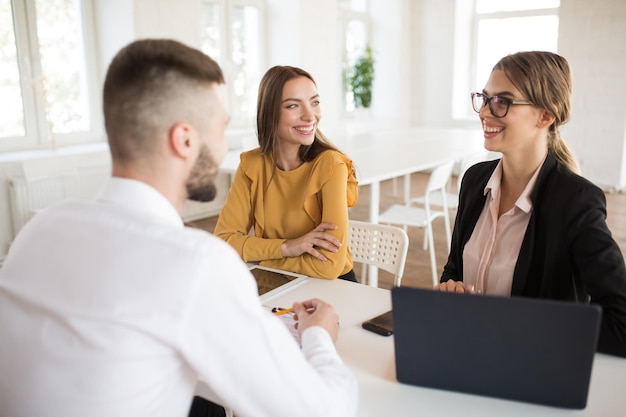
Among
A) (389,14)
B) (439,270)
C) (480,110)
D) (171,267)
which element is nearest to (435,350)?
(171,267)

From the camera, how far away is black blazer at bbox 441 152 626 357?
1397mm

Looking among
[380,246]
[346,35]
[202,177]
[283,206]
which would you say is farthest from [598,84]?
[202,177]

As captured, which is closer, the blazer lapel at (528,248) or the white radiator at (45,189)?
the blazer lapel at (528,248)

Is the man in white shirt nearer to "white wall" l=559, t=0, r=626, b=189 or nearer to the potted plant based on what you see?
"white wall" l=559, t=0, r=626, b=189

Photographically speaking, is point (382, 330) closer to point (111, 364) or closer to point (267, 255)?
point (267, 255)

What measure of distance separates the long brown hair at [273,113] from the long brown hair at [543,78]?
819mm

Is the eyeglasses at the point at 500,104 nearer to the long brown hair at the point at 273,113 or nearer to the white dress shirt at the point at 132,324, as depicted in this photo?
the long brown hair at the point at 273,113

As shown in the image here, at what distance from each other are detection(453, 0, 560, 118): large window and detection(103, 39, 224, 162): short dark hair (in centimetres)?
728

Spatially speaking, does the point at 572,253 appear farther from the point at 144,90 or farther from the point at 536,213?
the point at 144,90

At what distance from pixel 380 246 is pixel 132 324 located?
1.55 m

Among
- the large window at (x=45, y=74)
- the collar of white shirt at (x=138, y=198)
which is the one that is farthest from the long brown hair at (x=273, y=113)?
the large window at (x=45, y=74)

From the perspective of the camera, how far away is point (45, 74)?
5.00 metres

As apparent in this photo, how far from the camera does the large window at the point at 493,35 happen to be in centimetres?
761

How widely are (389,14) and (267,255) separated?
6929 millimetres
